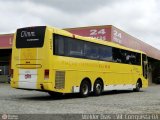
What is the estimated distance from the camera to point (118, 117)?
12680 mm

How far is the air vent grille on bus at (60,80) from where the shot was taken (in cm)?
1926

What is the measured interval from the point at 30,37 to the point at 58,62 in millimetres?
1764

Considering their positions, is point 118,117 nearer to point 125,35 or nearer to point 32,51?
point 32,51

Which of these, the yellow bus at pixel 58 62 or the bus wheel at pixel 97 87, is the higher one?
the yellow bus at pixel 58 62

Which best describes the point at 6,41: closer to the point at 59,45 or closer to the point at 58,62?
the point at 59,45

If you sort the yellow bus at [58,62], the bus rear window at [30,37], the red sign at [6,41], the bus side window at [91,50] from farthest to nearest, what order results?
1. the red sign at [6,41]
2. the bus side window at [91,50]
3. the bus rear window at [30,37]
4. the yellow bus at [58,62]

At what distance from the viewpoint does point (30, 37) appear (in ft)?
64.4

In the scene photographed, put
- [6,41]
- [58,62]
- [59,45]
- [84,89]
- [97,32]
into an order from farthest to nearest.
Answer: [6,41] < [97,32] < [84,89] < [59,45] < [58,62]

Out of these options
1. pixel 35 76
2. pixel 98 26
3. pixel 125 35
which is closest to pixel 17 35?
pixel 35 76

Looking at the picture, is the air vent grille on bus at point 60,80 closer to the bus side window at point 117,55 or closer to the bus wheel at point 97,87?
the bus wheel at point 97,87

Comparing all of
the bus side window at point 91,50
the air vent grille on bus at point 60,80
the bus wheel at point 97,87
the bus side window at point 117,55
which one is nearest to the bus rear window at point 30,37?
the air vent grille on bus at point 60,80

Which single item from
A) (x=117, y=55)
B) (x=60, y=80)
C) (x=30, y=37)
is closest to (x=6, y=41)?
(x=117, y=55)

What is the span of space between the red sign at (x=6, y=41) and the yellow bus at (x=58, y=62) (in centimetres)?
1965

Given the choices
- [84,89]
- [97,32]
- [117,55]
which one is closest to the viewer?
[84,89]
